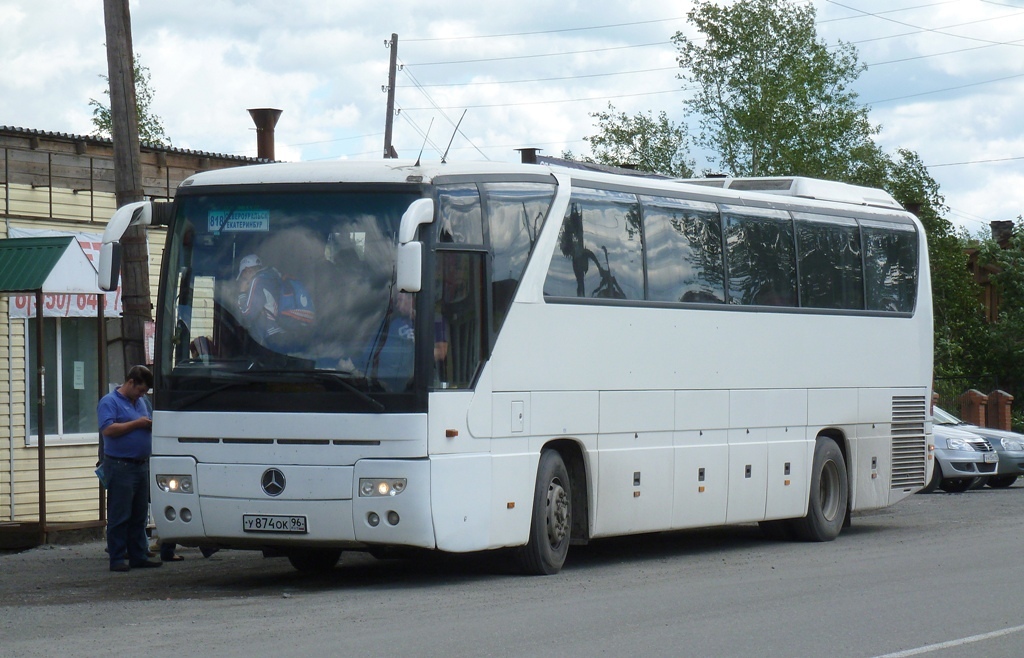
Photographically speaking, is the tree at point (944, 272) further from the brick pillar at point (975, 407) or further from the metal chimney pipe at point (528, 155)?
the metal chimney pipe at point (528, 155)

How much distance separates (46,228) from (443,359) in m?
9.23

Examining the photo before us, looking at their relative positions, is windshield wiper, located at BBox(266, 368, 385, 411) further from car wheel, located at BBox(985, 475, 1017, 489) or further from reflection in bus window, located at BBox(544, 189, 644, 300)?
car wheel, located at BBox(985, 475, 1017, 489)

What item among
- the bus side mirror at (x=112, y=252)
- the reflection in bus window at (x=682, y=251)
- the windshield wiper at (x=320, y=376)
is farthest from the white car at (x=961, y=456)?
the bus side mirror at (x=112, y=252)

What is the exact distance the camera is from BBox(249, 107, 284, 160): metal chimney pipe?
27.9 metres

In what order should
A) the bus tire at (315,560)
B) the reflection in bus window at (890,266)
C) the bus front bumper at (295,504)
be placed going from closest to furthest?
the bus front bumper at (295,504), the bus tire at (315,560), the reflection in bus window at (890,266)

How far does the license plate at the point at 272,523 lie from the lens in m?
12.0

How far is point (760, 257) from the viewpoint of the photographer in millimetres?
16234

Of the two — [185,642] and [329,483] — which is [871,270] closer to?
[329,483]

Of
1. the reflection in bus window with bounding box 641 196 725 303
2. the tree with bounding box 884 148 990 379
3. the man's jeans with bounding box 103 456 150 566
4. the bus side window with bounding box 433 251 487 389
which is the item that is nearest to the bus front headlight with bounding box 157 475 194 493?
the man's jeans with bounding box 103 456 150 566

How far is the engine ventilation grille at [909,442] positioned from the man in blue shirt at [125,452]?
8.83 metres

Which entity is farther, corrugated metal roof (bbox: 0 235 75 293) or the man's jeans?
corrugated metal roof (bbox: 0 235 75 293)

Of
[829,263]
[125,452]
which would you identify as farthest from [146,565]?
[829,263]

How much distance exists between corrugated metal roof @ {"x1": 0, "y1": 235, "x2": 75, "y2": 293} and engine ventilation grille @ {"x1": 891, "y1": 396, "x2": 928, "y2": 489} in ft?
31.4

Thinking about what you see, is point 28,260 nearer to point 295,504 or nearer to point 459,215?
point 295,504
